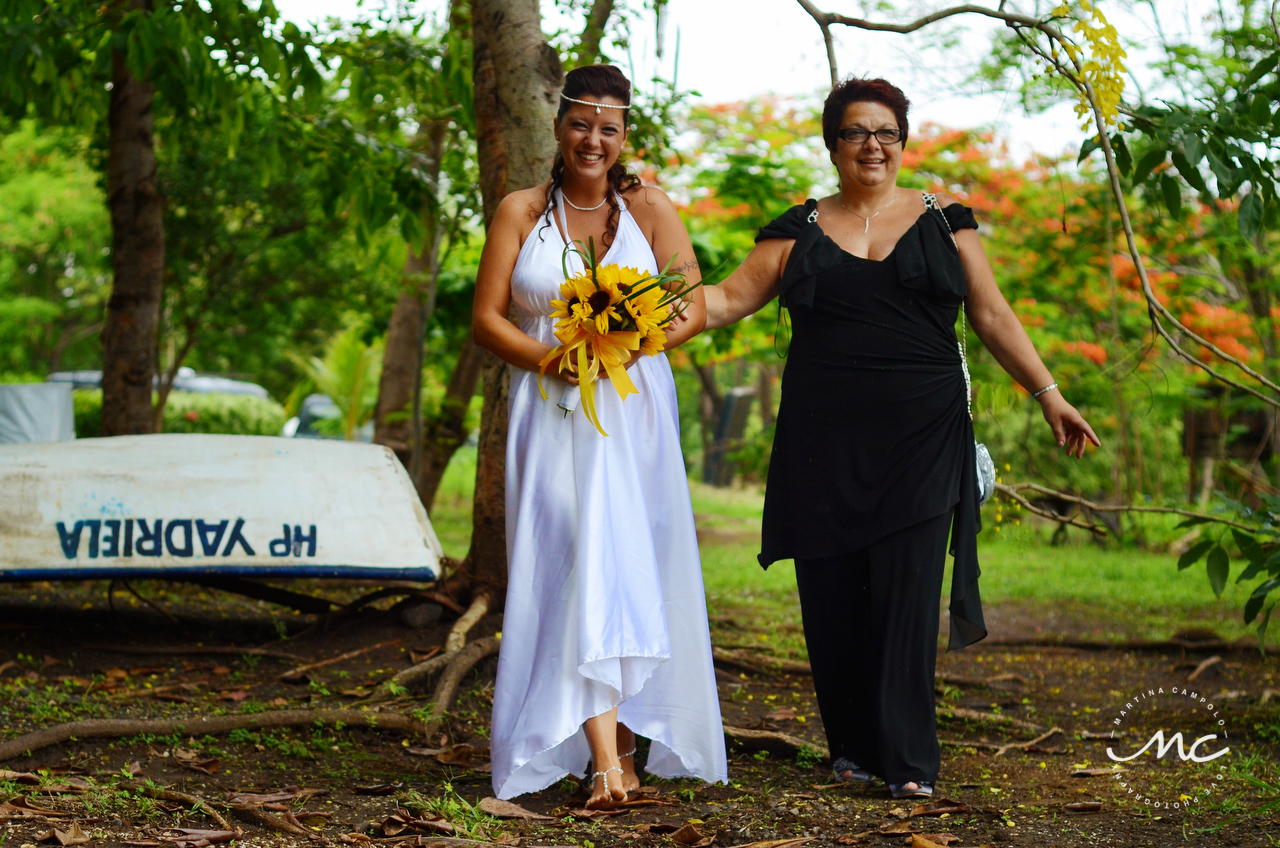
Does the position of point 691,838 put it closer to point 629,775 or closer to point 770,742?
point 629,775

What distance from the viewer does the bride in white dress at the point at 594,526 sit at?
3213mm

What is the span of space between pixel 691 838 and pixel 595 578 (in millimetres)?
713

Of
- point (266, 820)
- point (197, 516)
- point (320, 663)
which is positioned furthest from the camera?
point (197, 516)

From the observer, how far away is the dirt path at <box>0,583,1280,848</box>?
2908 millimetres

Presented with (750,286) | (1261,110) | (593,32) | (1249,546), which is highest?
(593,32)

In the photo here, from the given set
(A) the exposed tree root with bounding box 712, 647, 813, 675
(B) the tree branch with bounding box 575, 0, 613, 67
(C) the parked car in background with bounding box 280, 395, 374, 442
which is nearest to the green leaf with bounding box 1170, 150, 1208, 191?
(A) the exposed tree root with bounding box 712, 647, 813, 675

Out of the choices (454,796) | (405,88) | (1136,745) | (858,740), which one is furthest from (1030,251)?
(454,796)

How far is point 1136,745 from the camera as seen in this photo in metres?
4.12

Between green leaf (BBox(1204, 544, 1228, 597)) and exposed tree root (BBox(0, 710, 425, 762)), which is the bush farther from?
green leaf (BBox(1204, 544, 1228, 597))

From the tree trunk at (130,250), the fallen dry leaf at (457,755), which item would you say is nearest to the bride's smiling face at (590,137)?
the fallen dry leaf at (457,755)

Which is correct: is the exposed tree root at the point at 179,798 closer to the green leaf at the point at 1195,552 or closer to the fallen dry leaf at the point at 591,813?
the fallen dry leaf at the point at 591,813

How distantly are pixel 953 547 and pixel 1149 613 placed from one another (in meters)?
4.53

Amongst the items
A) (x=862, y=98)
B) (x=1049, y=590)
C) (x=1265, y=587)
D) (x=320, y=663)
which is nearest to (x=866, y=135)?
(x=862, y=98)

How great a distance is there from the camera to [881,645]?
3.45 meters
